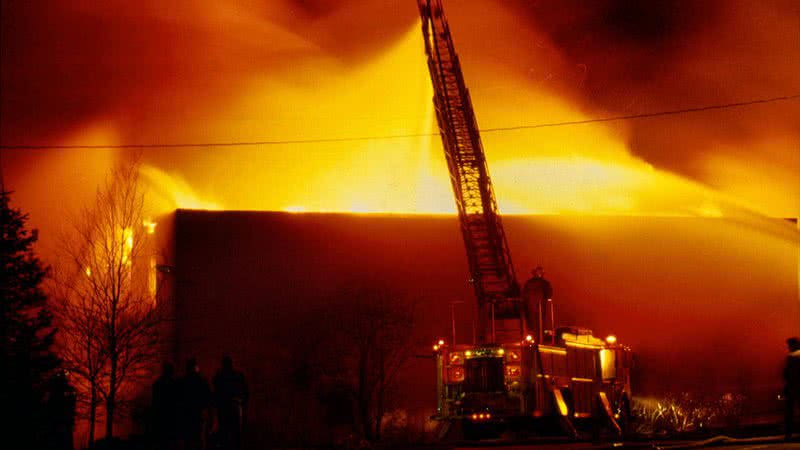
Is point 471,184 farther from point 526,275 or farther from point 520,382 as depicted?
point 526,275

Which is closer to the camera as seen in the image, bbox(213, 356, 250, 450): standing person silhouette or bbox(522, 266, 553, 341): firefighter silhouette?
bbox(213, 356, 250, 450): standing person silhouette

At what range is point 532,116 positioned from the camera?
33.3m

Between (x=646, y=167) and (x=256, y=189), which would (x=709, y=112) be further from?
(x=256, y=189)

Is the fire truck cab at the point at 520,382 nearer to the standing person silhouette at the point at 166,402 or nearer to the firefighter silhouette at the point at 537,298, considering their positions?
the firefighter silhouette at the point at 537,298

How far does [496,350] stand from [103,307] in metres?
7.14

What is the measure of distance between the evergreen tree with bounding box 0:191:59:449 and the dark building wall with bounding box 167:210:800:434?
10.2 metres

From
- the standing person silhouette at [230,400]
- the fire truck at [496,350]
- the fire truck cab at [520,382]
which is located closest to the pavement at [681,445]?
the fire truck cab at [520,382]

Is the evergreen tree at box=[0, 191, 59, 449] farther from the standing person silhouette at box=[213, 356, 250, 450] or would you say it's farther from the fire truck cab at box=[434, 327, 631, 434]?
the fire truck cab at box=[434, 327, 631, 434]

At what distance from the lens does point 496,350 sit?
18.6m

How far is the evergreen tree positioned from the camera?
594 inches

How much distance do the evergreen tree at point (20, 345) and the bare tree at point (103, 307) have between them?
1733 mm

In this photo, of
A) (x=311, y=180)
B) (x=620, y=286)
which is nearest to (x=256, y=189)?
(x=311, y=180)

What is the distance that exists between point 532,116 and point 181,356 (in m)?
13.7

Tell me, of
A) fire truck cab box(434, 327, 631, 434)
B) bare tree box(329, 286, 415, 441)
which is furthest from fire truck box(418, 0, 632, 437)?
bare tree box(329, 286, 415, 441)
